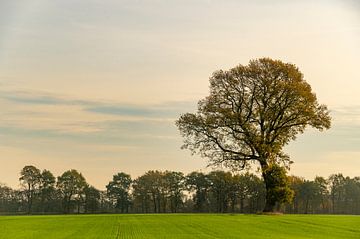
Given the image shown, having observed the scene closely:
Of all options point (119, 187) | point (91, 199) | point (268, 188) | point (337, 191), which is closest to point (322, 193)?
point (337, 191)

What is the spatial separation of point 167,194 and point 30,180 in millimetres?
28488

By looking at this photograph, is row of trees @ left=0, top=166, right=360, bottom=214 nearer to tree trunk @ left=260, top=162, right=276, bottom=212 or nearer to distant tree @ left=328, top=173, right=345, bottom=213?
distant tree @ left=328, top=173, right=345, bottom=213

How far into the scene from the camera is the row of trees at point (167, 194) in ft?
361

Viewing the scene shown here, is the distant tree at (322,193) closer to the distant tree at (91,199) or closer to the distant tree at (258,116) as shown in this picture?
the distant tree at (91,199)

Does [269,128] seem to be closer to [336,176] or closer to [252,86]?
[252,86]

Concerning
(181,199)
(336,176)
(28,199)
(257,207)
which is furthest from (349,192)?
(28,199)

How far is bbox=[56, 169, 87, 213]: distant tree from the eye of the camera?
114375mm

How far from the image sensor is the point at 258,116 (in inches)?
2051

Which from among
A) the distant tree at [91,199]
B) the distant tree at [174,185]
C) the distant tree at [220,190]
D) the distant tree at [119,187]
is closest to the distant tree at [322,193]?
the distant tree at [220,190]

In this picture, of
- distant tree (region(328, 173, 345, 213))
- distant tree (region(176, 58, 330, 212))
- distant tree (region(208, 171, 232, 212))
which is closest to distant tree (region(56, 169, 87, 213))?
distant tree (region(208, 171, 232, 212))

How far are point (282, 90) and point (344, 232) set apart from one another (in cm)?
2403

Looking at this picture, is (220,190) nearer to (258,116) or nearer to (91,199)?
(91,199)

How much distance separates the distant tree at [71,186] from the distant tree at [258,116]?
2640 inches

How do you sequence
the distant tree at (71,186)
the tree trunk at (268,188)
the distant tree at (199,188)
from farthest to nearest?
the distant tree at (71,186), the distant tree at (199,188), the tree trunk at (268,188)
